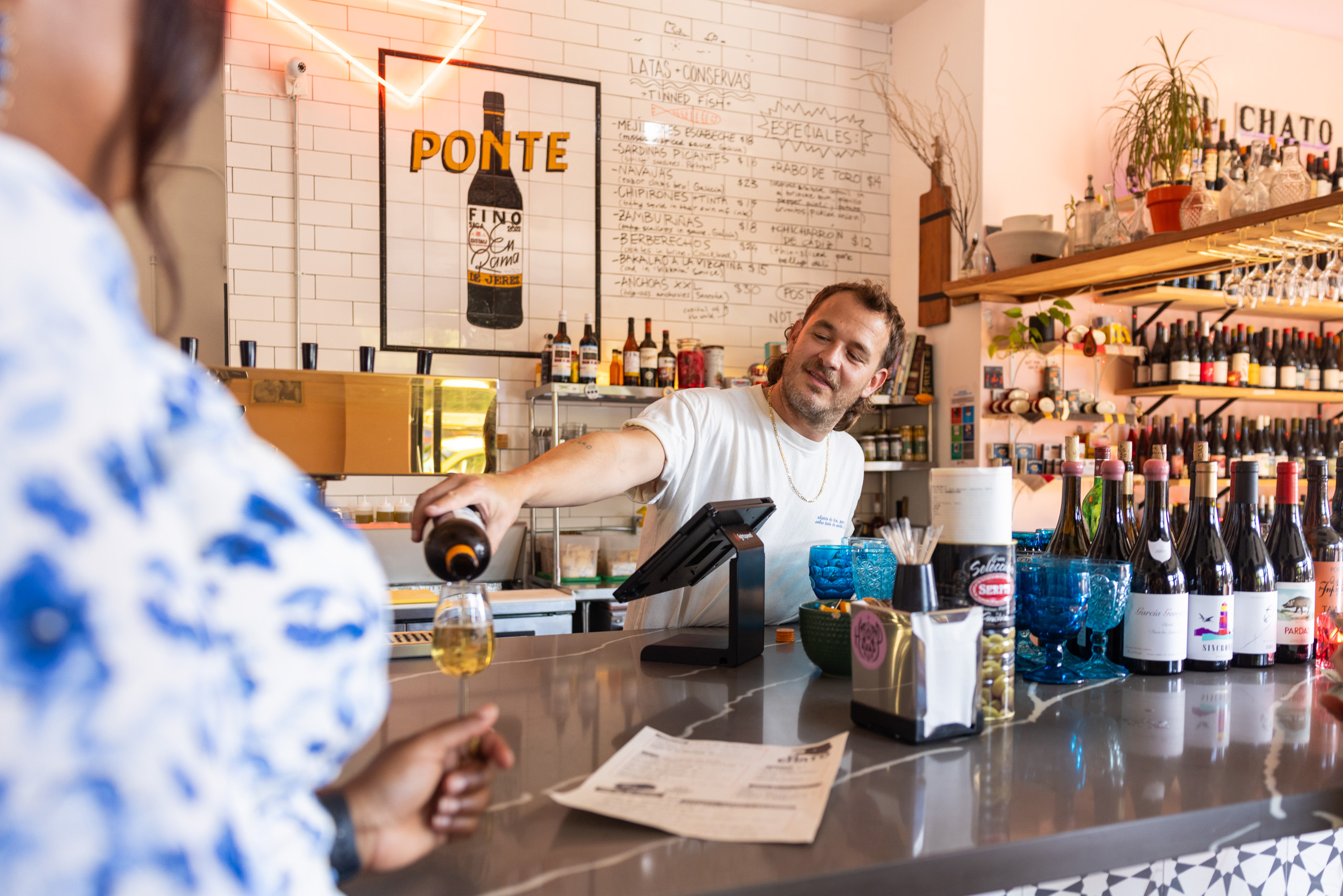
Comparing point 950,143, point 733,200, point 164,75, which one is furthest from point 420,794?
point 950,143

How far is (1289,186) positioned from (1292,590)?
2.15m

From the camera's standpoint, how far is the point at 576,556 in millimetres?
3961

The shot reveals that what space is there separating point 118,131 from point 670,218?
14.2ft

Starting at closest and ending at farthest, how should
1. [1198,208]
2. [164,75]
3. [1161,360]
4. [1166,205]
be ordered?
[164,75] < [1198,208] < [1166,205] < [1161,360]

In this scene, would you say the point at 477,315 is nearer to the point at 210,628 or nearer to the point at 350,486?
the point at 350,486

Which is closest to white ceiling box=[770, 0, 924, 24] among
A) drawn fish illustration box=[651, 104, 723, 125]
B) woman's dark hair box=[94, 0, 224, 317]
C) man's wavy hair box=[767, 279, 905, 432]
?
drawn fish illustration box=[651, 104, 723, 125]

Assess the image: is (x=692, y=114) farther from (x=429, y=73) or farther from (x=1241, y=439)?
(x=1241, y=439)

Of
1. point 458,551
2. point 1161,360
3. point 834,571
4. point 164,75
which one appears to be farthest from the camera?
point 1161,360

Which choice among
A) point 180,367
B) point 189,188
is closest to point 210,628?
point 180,367

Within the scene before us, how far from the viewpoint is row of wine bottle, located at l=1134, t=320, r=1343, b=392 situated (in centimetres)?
454

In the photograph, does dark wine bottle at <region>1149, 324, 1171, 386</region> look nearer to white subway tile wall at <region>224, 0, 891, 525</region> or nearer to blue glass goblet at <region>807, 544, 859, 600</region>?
white subway tile wall at <region>224, 0, 891, 525</region>

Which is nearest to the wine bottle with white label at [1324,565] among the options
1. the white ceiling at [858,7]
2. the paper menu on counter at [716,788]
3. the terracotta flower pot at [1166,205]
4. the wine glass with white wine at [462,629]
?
the paper menu on counter at [716,788]

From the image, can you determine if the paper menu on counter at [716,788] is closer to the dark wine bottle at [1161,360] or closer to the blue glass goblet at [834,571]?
the blue glass goblet at [834,571]

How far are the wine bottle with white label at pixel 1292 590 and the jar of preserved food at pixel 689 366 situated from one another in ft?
9.61
